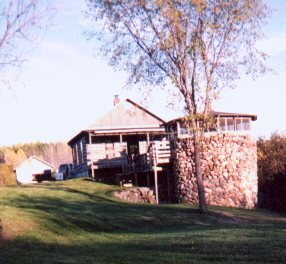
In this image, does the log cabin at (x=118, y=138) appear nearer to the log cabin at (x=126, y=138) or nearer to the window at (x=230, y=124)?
the log cabin at (x=126, y=138)

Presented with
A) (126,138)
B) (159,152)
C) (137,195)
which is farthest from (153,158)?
(126,138)

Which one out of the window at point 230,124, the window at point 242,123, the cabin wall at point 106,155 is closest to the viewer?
the window at point 242,123

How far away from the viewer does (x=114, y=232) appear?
17297mm

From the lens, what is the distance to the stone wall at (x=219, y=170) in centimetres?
2958

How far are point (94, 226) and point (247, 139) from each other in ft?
51.7

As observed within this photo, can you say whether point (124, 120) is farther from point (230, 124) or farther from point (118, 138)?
point (230, 124)

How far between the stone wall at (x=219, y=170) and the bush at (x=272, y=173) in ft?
18.9

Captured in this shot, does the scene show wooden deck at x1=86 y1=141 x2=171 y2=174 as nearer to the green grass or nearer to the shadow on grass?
the green grass

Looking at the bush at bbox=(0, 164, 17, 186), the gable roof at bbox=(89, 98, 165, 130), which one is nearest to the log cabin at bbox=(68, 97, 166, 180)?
the gable roof at bbox=(89, 98, 165, 130)

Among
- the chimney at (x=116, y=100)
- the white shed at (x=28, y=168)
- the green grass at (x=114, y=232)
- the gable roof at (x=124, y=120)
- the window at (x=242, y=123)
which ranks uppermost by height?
the chimney at (x=116, y=100)

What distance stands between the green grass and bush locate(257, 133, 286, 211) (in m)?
12.6

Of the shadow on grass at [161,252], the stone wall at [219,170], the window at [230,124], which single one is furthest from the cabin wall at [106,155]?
the shadow on grass at [161,252]

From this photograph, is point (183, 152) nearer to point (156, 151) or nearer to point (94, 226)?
point (156, 151)

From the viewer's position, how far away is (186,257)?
9.59 m
